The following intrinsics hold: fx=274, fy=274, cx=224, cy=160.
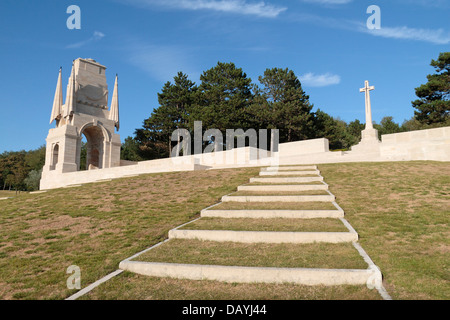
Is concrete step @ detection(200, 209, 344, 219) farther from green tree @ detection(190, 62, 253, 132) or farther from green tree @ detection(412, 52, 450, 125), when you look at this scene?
green tree @ detection(412, 52, 450, 125)

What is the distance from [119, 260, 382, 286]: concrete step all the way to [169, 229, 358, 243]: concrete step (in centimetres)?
157

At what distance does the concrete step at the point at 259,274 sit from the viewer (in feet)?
13.8

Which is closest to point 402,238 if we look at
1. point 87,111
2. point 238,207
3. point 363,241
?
point 363,241

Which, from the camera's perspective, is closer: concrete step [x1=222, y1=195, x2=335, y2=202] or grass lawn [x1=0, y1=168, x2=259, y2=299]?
grass lawn [x1=0, y1=168, x2=259, y2=299]

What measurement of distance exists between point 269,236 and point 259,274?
1.61 meters

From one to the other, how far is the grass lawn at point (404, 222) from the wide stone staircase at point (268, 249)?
37 centimetres

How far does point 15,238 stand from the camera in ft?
24.1

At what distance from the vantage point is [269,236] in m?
6.00

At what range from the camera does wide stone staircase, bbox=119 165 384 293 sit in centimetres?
439

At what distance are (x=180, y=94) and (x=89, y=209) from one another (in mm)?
34272
